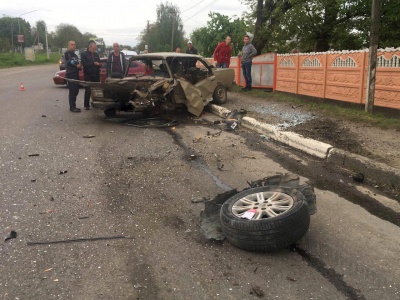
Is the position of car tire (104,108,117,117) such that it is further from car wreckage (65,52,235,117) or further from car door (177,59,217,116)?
car door (177,59,217,116)

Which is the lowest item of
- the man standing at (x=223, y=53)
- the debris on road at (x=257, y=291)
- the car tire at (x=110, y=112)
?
the debris on road at (x=257, y=291)

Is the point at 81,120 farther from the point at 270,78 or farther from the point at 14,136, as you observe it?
the point at 270,78

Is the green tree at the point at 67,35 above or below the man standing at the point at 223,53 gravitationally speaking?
above

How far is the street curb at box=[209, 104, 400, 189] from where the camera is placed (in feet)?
15.9

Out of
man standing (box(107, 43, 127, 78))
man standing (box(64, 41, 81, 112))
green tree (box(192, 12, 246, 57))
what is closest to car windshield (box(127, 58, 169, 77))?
man standing (box(107, 43, 127, 78))

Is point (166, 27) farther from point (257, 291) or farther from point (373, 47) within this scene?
point (257, 291)

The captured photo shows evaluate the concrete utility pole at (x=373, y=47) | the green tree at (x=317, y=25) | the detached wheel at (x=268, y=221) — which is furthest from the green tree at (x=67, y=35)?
the detached wheel at (x=268, y=221)

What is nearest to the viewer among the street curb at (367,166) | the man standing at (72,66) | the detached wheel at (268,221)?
the detached wheel at (268,221)

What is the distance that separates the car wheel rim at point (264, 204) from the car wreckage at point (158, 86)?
5308mm

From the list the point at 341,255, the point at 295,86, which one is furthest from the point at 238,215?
the point at 295,86

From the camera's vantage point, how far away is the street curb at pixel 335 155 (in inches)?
191

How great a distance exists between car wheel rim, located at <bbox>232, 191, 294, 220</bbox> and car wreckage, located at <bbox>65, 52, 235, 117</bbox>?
5308 millimetres

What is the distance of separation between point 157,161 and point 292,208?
2.98 meters

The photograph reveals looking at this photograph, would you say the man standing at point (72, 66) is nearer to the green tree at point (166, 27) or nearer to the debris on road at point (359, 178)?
the debris on road at point (359, 178)
